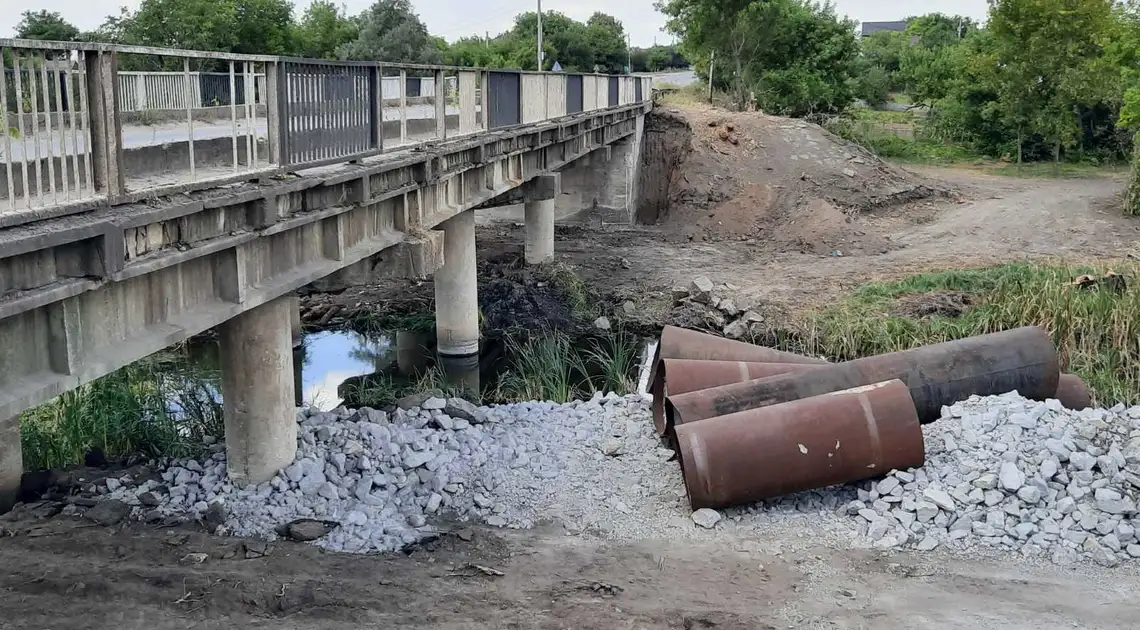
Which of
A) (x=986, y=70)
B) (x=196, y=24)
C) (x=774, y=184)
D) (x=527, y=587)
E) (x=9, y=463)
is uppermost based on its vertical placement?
(x=196, y=24)

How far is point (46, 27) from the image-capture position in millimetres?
45438

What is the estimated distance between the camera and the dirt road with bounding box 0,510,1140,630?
24.2 ft

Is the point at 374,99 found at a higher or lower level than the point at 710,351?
higher

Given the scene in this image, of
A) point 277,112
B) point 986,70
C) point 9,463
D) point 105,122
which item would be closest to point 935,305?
point 277,112

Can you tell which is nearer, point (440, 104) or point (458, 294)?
point (440, 104)

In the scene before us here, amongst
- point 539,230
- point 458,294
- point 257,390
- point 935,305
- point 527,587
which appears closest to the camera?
point 527,587

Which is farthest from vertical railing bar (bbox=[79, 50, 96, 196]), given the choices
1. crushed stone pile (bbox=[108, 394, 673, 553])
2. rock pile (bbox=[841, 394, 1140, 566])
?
rock pile (bbox=[841, 394, 1140, 566])

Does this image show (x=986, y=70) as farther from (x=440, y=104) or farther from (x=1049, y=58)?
(x=440, y=104)

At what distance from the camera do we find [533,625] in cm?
735

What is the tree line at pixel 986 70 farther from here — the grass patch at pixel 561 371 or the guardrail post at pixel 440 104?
the guardrail post at pixel 440 104

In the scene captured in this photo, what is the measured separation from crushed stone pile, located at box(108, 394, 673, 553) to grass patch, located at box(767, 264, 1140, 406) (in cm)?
562

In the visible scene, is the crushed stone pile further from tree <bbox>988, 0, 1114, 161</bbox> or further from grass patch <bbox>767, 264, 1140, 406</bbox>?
tree <bbox>988, 0, 1114, 161</bbox>

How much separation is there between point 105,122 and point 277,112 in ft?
7.13

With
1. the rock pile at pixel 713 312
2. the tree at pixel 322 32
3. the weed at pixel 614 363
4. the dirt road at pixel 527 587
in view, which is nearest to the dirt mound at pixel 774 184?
the rock pile at pixel 713 312
